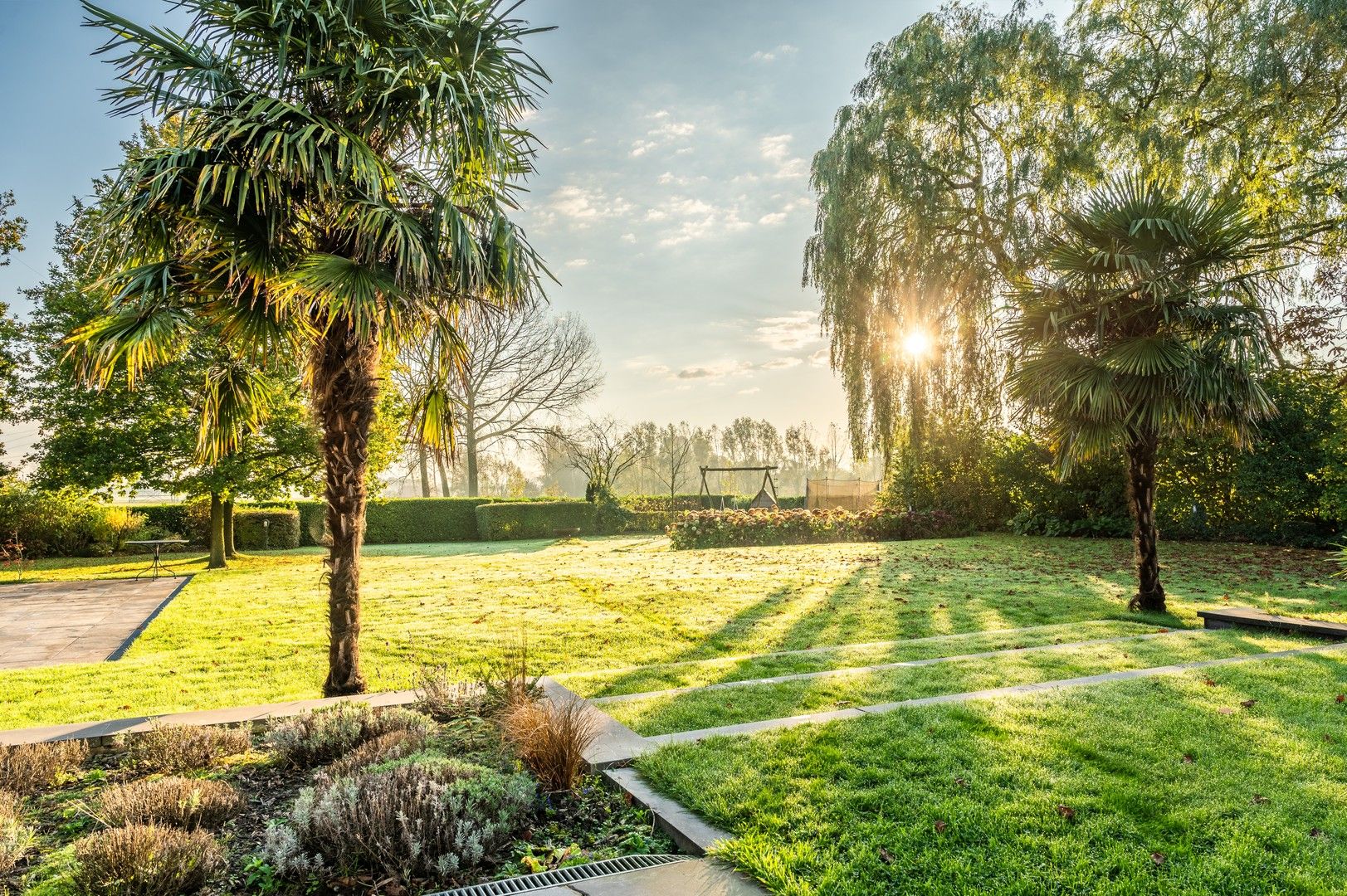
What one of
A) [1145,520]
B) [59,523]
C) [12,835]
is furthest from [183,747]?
[59,523]

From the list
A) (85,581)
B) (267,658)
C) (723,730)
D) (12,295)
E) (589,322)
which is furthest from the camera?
(589,322)

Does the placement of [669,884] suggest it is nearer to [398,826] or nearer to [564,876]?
[564,876]

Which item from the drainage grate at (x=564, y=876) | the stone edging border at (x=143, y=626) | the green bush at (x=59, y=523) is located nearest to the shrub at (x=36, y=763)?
the drainage grate at (x=564, y=876)

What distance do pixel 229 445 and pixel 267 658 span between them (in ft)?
7.16

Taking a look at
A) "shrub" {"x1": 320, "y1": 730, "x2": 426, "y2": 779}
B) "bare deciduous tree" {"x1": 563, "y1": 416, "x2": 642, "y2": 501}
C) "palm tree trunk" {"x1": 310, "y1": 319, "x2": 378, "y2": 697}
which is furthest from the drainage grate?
"bare deciduous tree" {"x1": 563, "y1": 416, "x2": 642, "y2": 501}

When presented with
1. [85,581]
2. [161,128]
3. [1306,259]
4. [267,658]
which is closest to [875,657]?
[267,658]

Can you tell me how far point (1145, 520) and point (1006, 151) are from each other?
375 inches

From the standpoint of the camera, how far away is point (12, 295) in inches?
583

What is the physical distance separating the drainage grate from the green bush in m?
19.4

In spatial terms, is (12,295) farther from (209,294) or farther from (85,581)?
(209,294)

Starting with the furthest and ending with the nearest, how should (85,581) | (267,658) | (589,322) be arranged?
(589,322) < (85,581) < (267,658)

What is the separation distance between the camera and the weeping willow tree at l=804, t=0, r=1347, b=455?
12.1m

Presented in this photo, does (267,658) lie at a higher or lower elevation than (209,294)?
lower

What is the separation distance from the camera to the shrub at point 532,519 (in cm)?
2508
